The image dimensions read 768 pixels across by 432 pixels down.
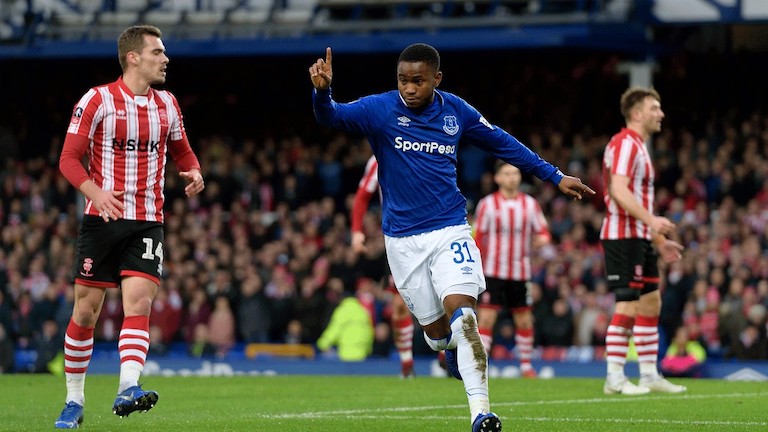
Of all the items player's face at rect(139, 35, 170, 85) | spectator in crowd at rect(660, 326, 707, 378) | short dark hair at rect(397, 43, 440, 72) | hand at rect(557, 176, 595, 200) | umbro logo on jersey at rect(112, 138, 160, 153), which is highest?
player's face at rect(139, 35, 170, 85)

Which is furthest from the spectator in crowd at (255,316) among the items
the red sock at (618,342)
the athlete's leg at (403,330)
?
the red sock at (618,342)

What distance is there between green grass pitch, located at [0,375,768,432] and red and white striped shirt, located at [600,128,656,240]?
1491 mm

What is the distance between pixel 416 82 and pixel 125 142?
6.94 ft

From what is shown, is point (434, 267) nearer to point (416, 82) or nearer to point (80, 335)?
point (416, 82)

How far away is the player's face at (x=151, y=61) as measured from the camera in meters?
9.71

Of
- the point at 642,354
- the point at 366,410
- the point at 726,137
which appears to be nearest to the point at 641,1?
the point at 726,137

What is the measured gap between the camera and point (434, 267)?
28.7 ft

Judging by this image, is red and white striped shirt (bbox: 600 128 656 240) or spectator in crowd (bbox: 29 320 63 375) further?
spectator in crowd (bbox: 29 320 63 375)

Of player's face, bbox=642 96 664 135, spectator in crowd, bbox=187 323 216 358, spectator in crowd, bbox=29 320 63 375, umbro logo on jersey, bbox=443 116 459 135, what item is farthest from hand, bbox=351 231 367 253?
spectator in crowd, bbox=29 320 63 375

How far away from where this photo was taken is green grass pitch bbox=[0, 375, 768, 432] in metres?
9.84

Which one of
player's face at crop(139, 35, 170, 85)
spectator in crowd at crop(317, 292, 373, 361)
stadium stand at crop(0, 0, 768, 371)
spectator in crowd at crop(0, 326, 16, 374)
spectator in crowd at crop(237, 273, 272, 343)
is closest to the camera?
player's face at crop(139, 35, 170, 85)

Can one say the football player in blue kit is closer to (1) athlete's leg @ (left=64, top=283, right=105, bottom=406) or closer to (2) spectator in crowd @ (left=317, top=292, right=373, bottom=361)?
(1) athlete's leg @ (left=64, top=283, right=105, bottom=406)

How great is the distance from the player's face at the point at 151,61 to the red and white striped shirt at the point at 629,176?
4563mm

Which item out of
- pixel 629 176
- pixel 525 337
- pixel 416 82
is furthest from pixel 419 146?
pixel 525 337
